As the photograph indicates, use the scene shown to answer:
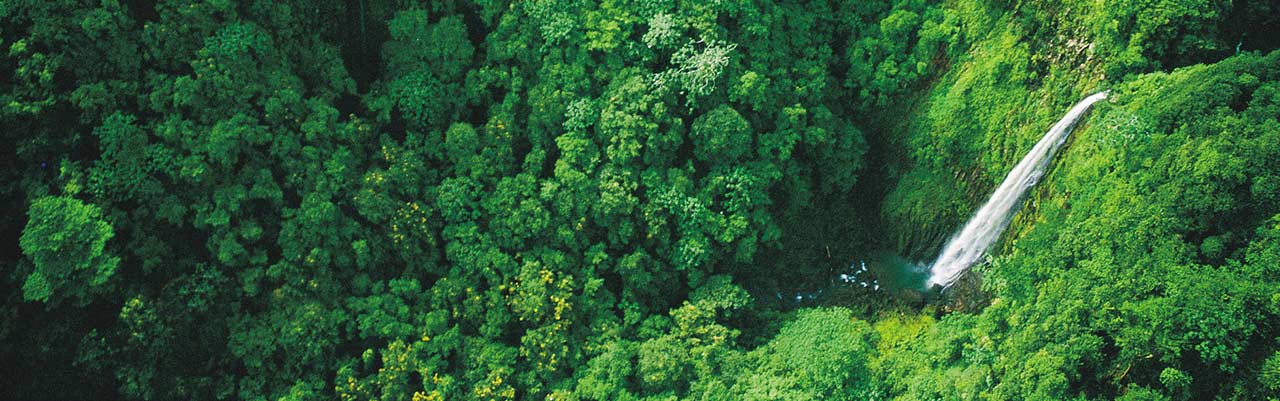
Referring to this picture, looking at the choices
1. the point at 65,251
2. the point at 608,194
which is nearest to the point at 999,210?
the point at 608,194

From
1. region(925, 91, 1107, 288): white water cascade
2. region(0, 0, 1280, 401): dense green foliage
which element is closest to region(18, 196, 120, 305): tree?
region(0, 0, 1280, 401): dense green foliage

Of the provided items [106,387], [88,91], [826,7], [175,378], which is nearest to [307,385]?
[175,378]

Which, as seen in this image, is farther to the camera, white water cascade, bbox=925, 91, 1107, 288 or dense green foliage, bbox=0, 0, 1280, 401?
white water cascade, bbox=925, 91, 1107, 288

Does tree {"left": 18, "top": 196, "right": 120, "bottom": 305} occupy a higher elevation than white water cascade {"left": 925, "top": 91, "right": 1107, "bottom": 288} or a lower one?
higher

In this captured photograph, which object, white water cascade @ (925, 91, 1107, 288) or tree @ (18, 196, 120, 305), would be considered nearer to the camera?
tree @ (18, 196, 120, 305)

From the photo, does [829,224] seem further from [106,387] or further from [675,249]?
[106,387]

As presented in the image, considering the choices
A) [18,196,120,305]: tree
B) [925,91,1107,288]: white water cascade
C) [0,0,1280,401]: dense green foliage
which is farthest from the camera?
[925,91,1107,288]: white water cascade

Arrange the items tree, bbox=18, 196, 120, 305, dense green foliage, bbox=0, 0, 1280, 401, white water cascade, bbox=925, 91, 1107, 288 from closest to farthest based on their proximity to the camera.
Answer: dense green foliage, bbox=0, 0, 1280, 401 < tree, bbox=18, 196, 120, 305 < white water cascade, bbox=925, 91, 1107, 288

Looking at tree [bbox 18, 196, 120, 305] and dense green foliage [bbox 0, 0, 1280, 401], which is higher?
tree [bbox 18, 196, 120, 305]

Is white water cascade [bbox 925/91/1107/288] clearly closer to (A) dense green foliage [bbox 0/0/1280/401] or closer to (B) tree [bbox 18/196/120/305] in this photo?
(A) dense green foliage [bbox 0/0/1280/401]
